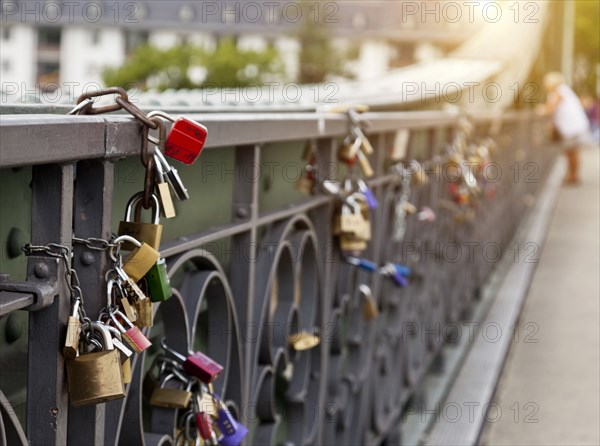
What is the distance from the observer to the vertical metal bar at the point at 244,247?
2051 millimetres

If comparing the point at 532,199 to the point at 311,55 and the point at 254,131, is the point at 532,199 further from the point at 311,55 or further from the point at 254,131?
the point at 311,55

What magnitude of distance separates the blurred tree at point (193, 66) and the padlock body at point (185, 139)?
87993mm

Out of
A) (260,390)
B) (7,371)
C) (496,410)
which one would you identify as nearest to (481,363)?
(496,410)

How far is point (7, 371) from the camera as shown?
4.50ft

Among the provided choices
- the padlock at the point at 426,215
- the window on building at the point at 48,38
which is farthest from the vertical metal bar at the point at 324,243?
the window on building at the point at 48,38

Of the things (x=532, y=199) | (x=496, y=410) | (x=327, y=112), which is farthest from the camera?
(x=532, y=199)

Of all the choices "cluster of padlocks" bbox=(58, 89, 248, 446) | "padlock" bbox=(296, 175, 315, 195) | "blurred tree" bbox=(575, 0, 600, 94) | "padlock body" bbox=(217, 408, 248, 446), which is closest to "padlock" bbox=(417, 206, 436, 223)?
"padlock" bbox=(296, 175, 315, 195)

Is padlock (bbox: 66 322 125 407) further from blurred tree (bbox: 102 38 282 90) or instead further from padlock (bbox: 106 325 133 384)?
blurred tree (bbox: 102 38 282 90)

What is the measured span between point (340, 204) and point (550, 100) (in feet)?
42.8

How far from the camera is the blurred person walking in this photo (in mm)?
15008

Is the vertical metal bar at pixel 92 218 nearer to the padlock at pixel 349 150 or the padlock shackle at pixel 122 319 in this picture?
the padlock shackle at pixel 122 319

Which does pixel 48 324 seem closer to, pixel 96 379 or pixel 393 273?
pixel 96 379

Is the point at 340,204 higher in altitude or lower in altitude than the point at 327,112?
lower

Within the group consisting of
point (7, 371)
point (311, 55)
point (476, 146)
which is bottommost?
point (311, 55)
